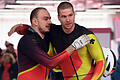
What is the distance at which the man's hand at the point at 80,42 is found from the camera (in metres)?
3.27

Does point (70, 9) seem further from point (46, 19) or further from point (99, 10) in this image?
point (99, 10)

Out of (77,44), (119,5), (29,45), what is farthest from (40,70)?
(119,5)

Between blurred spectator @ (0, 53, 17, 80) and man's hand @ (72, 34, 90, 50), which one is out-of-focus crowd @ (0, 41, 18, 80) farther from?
man's hand @ (72, 34, 90, 50)

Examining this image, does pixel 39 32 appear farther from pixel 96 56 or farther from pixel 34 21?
pixel 96 56

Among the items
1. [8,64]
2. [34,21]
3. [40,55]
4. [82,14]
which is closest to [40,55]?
[40,55]

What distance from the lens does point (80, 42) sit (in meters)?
3.27

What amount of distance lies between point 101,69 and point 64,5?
35.3 inches

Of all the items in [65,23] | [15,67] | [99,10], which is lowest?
[15,67]

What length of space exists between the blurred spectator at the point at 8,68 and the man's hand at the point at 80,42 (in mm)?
5731

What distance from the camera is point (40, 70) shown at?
343 cm

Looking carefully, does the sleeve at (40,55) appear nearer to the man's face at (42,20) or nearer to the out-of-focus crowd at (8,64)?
the man's face at (42,20)

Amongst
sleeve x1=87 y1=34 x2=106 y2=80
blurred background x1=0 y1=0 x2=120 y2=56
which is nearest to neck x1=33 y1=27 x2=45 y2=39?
sleeve x1=87 y1=34 x2=106 y2=80

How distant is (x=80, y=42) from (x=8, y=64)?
610cm

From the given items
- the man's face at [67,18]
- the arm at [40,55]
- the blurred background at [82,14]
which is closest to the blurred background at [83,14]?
the blurred background at [82,14]
